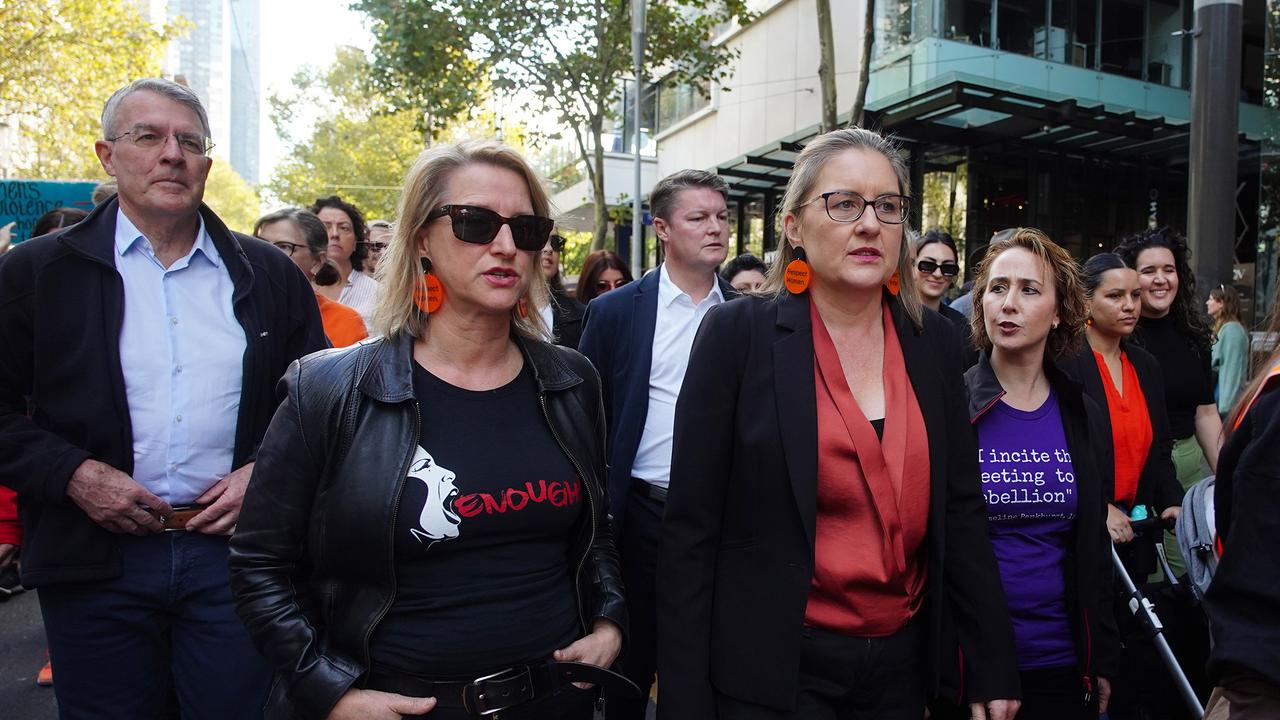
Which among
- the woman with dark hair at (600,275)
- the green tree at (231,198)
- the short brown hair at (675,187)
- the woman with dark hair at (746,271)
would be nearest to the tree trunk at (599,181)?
the woman with dark hair at (600,275)

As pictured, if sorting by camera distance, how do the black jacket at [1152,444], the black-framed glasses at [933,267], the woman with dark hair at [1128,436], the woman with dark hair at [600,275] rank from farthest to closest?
the woman with dark hair at [600,275] → the black-framed glasses at [933,267] → the woman with dark hair at [1128,436] → the black jacket at [1152,444]

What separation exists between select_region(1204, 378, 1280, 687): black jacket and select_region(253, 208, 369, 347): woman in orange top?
388 cm

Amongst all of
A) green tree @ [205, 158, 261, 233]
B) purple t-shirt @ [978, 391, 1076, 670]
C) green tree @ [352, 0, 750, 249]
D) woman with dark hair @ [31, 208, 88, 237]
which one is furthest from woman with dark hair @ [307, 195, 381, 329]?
green tree @ [205, 158, 261, 233]

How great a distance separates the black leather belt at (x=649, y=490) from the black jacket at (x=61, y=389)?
72.3 inches

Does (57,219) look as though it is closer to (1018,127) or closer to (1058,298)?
(1058,298)

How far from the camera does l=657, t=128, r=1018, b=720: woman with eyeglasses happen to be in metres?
2.24

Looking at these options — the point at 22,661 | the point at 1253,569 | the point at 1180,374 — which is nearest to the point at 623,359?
the point at 1253,569

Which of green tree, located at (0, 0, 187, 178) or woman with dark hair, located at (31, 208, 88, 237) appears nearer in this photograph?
woman with dark hair, located at (31, 208, 88, 237)

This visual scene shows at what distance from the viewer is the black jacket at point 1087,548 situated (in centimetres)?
294

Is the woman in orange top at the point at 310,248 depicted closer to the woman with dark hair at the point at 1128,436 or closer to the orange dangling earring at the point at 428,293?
the orange dangling earring at the point at 428,293

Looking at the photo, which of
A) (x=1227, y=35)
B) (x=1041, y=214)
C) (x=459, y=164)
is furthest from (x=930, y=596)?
(x=1041, y=214)

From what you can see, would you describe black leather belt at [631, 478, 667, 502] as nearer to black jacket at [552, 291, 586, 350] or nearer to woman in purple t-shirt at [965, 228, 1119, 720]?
woman in purple t-shirt at [965, 228, 1119, 720]

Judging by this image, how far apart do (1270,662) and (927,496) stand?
834 millimetres

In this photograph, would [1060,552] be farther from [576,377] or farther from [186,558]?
[186,558]
